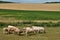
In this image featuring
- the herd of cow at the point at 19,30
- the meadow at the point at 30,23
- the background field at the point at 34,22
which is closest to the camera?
the meadow at the point at 30,23

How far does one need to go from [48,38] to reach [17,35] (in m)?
2.31

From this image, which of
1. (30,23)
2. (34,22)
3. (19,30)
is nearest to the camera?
(19,30)

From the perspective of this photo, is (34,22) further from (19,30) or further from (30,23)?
(19,30)

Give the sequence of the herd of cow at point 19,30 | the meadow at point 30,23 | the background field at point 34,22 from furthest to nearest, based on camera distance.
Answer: the herd of cow at point 19,30
the background field at point 34,22
the meadow at point 30,23

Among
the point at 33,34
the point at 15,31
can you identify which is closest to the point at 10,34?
the point at 15,31

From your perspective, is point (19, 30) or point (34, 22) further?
point (34, 22)

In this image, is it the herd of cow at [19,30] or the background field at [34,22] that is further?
the herd of cow at [19,30]

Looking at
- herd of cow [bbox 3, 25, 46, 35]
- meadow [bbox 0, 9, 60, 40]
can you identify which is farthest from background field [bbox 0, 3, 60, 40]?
herd of cow [bbox 3, 25, 46, 35]

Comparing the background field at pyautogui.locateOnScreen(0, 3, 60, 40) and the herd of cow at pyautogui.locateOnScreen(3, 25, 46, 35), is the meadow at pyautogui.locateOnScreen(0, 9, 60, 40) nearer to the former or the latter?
the background field at pyautogui.locateOnScreen(0, 3, 60, 40)

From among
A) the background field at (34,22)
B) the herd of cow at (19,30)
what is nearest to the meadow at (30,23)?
the background field at (34,22)

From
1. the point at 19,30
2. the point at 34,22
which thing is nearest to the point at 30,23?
the point at 34,22

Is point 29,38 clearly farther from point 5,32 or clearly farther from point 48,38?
point 5,32

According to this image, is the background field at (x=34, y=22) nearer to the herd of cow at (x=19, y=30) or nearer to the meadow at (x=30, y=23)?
the meadow at (x=30, y=23)

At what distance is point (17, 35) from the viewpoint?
15219mm
